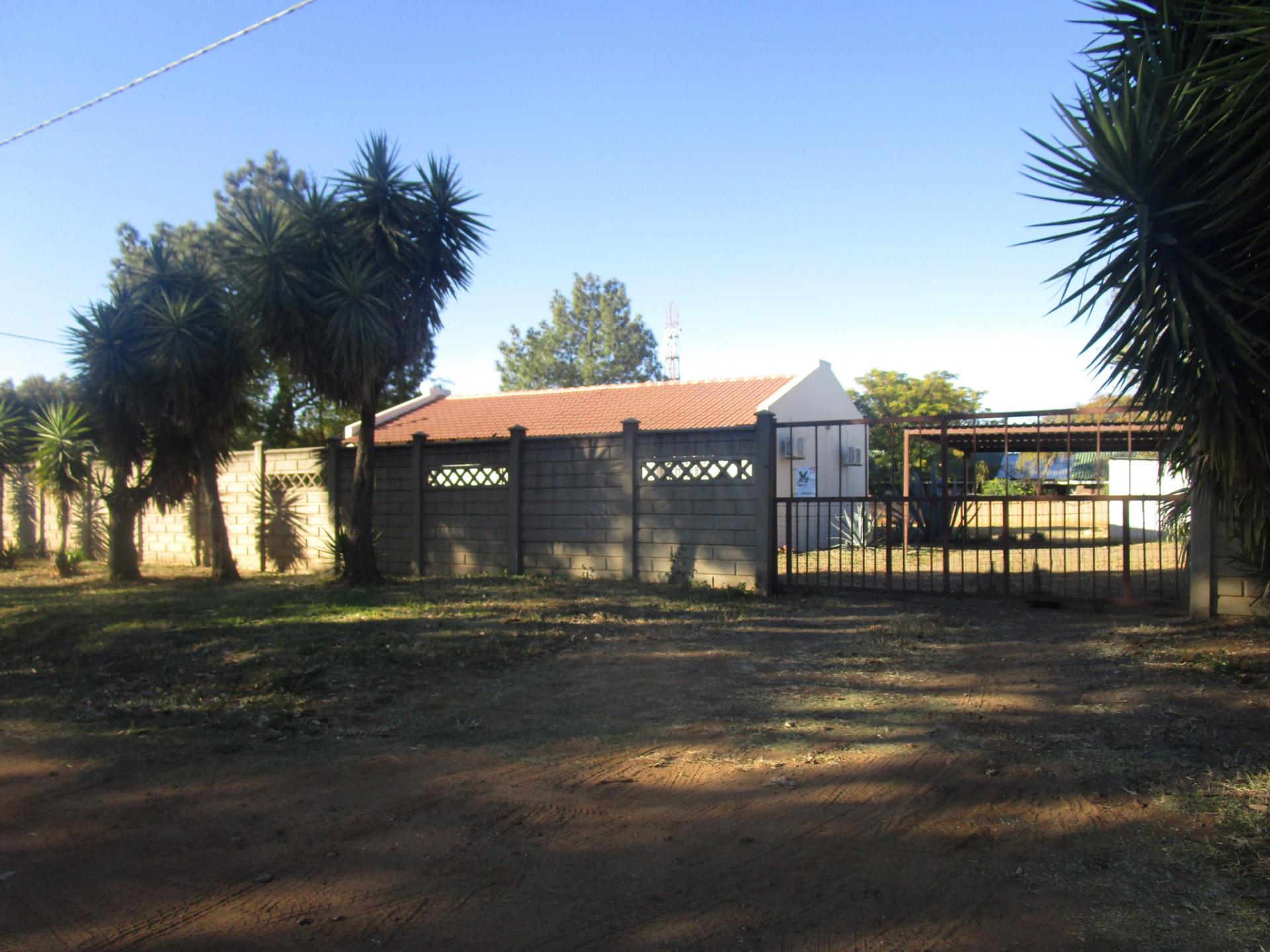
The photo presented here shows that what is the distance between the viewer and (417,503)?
1412cm

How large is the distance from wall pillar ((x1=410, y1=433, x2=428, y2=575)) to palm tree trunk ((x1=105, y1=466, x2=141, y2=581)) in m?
4.66

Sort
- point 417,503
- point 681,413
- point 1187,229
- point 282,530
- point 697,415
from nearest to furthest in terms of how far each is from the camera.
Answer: point 1187,229 → point 417,503 → point 282,530 → point 697,415 → point 681,413

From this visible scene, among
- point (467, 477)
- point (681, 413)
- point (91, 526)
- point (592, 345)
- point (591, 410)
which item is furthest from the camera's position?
point (592, 345)

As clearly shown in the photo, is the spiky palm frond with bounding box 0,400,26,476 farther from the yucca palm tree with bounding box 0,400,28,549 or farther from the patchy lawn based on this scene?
the patchy lawn

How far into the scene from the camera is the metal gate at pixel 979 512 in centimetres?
933

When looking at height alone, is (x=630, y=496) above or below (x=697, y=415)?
below

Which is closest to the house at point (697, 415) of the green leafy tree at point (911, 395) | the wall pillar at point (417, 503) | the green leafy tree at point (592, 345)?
the wall pillar at point (417, 503)

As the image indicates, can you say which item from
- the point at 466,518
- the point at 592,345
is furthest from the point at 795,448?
the point at 592,345

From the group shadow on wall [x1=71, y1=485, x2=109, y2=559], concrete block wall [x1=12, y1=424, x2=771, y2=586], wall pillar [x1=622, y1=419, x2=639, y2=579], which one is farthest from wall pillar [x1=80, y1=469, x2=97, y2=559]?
wall pillar [x1=622, y1=419, x2=639, y2=579]

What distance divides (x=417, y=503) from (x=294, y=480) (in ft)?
10.4

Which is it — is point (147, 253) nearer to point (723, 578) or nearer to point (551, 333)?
point (723, 578)

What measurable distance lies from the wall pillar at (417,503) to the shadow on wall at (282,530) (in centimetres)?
272

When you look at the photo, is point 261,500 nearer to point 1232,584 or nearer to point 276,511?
point 276,511

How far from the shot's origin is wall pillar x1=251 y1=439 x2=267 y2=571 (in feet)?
53.1
